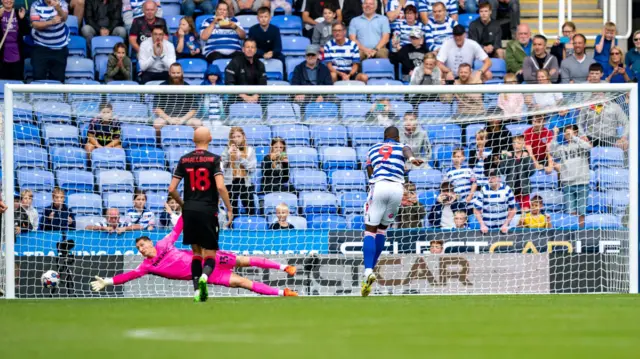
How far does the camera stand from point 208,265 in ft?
35.8

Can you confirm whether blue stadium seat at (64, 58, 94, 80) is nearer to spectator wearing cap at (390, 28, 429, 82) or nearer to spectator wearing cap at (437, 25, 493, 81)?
spectator wearing cap at (390, 28, 429, 82)

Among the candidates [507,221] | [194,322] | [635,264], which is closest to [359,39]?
[507,221]

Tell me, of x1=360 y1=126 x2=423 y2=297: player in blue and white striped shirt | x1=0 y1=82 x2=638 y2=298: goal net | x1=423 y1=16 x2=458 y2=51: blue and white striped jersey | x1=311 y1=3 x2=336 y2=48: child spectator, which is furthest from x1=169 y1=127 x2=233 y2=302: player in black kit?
x1=423 y1=16 x2=458 y2=51: blue and white striped jersey

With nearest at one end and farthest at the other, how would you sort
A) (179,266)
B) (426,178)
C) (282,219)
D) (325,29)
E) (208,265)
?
(208,265), (179,266), (282,219), (426,178), (325,29)

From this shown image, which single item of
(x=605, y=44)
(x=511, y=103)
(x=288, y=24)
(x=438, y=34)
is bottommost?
(x=511, y=103)

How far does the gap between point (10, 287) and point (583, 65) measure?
929cm

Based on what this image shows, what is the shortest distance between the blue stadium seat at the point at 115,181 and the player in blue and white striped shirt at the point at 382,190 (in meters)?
3.28

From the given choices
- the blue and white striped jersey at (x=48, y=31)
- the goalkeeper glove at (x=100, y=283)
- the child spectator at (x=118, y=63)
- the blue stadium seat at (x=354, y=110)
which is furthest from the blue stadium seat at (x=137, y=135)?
the blue and white striped jersey at (x=48, y=31)

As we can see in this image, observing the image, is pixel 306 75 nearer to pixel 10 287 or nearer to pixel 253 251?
pixel 253 251

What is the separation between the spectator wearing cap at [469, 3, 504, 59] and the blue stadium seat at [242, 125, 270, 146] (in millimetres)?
4901

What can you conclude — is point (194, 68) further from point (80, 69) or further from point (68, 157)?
point (68, 157)

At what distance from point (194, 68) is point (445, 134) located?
4.40m

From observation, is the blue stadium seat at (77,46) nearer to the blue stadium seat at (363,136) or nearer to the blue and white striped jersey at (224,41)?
the blue and white striped jersey at (224,41)

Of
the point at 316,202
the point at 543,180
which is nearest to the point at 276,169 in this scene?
the point at 316,202
